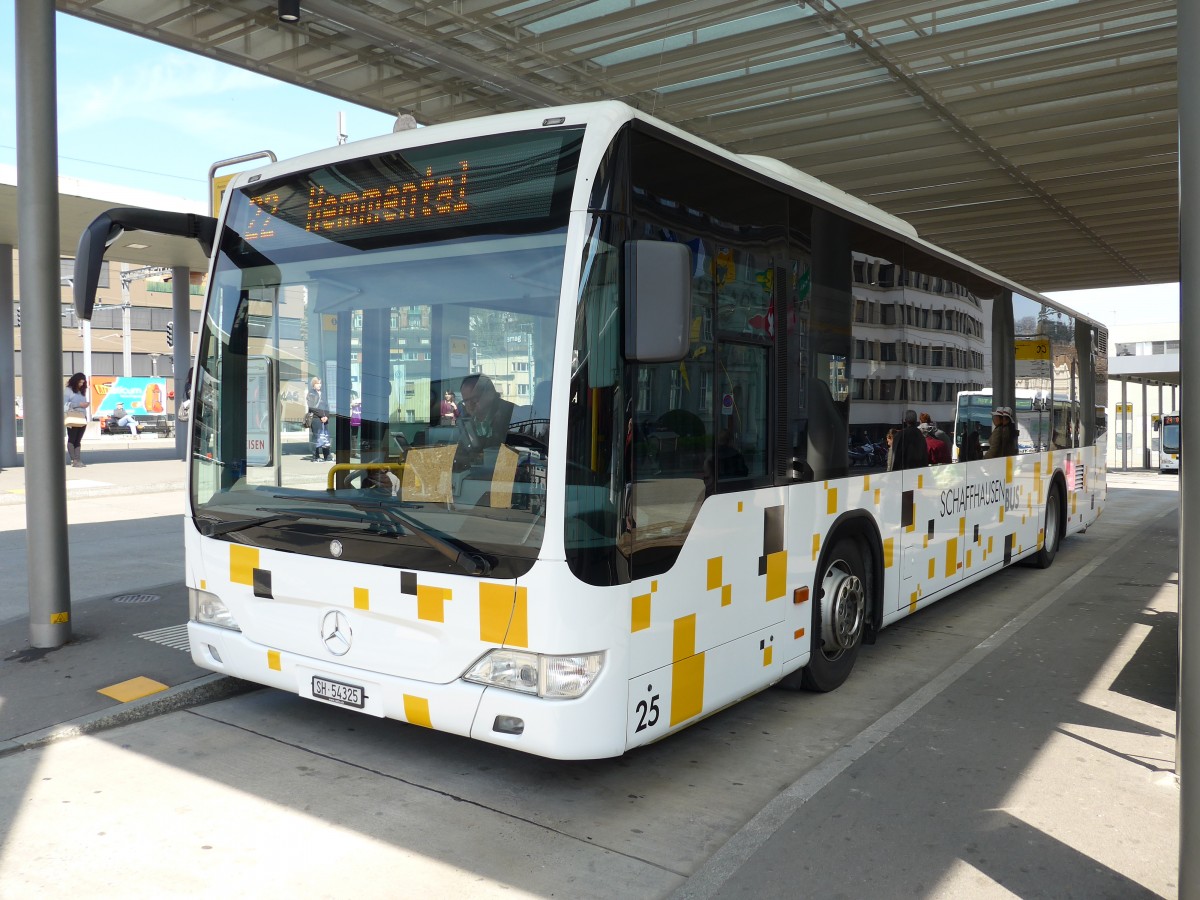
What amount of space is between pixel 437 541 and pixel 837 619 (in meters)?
2.73

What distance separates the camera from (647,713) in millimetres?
4227

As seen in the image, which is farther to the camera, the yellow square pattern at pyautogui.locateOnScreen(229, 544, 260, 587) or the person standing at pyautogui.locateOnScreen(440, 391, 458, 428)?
the yellow square pattern at pyautogui.locateOnScreen(229, 544, 260, 587)

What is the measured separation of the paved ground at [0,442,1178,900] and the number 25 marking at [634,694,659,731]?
413mm

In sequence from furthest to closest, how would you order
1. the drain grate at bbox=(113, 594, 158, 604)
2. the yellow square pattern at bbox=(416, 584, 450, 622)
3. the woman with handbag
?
the woman with handbag, the drain grate at bbox=(113, 594, 158, 604), the yellow square pattern at bbox=(416, 584, 450, 622)

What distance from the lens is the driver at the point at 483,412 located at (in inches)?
163

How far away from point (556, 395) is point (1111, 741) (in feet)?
11.8

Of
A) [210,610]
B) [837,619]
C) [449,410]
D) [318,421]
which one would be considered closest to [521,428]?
[449,410]

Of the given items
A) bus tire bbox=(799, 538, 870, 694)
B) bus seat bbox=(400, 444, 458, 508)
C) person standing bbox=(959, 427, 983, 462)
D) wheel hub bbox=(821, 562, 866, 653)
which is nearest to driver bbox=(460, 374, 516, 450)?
bus seat bbox=(400, 444, 458, 508)

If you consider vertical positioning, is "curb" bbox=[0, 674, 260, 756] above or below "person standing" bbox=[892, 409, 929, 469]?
below

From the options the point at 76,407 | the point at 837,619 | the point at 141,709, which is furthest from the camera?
the point at 76,407

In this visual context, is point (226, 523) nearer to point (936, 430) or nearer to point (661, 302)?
point (661, 302)

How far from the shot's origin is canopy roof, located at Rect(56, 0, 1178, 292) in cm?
921

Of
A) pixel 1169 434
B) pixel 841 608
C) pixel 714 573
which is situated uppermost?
pixel 1169 434

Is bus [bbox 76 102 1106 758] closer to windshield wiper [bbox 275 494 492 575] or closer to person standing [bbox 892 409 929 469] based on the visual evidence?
windshield wiper [bbox 275 494 492 575]
